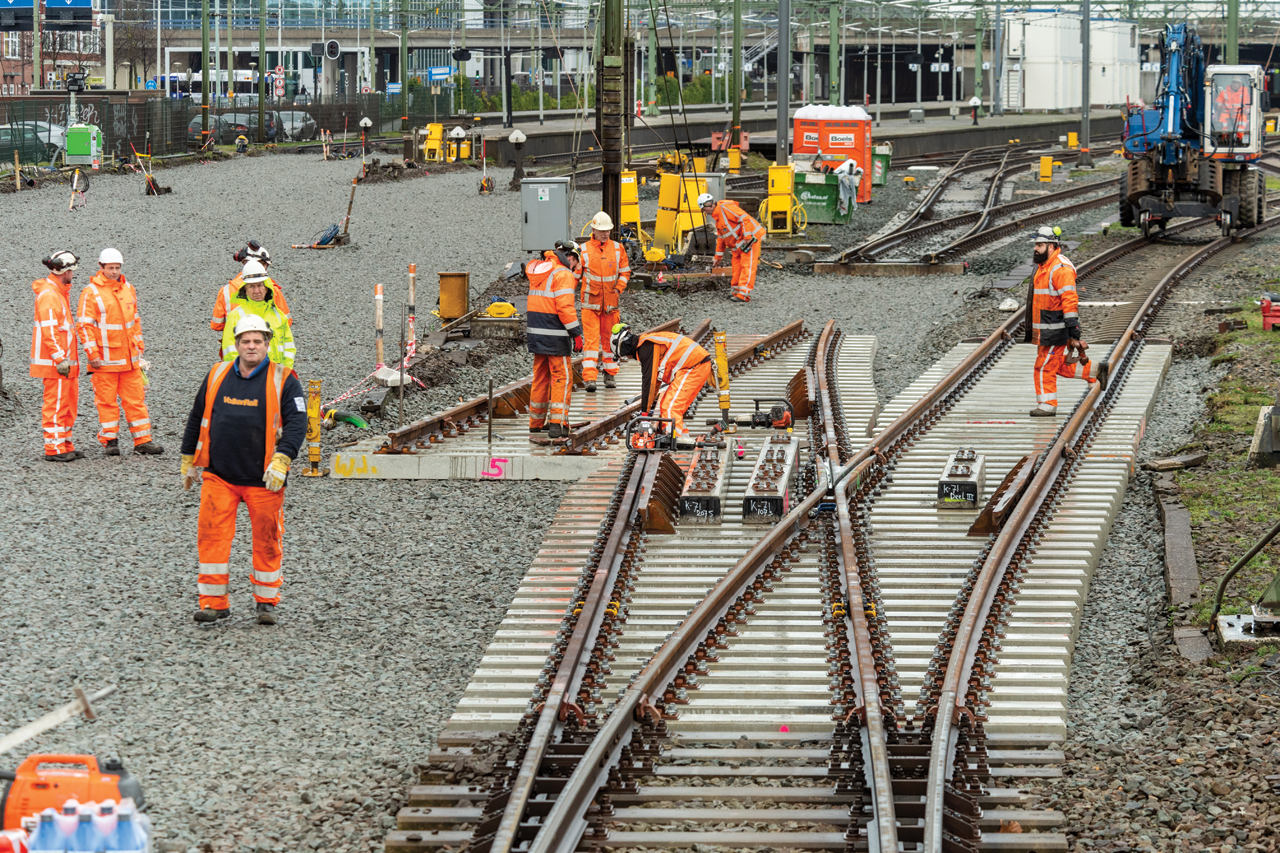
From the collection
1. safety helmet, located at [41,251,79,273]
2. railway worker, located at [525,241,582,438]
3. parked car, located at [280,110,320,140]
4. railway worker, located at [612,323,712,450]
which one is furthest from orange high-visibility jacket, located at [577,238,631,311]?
parked car, located at [280,110,320,140]

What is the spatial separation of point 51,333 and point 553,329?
405cm

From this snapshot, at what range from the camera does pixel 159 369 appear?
17.8 metres

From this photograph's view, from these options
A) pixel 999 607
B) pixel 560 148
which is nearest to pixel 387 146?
pixel 560 148

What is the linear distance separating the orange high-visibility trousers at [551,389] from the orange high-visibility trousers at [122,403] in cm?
327

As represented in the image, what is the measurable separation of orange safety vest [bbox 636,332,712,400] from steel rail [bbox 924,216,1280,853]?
9.40 ft

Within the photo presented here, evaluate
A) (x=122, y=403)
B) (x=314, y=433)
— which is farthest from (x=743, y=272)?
(x=122, y=403)

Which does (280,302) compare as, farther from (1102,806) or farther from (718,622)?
(1102,806)

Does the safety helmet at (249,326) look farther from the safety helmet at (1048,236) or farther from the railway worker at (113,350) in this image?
the safety helmet at (1048,236)

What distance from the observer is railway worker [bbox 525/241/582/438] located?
43.8 ft

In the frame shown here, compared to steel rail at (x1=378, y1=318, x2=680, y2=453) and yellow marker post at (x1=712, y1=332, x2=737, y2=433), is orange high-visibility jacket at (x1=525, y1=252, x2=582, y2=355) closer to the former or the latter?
steel rail at (x1=378, y1=318, x2=680, y2=453)

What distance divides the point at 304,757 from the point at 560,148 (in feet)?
153

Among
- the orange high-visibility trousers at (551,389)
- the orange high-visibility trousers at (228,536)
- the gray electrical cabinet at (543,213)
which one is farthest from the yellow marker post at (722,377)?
the gray electrical cabinet at (543,213)

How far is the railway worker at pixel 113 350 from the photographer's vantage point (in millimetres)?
13305

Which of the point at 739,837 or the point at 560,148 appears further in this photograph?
the point at 560,148
